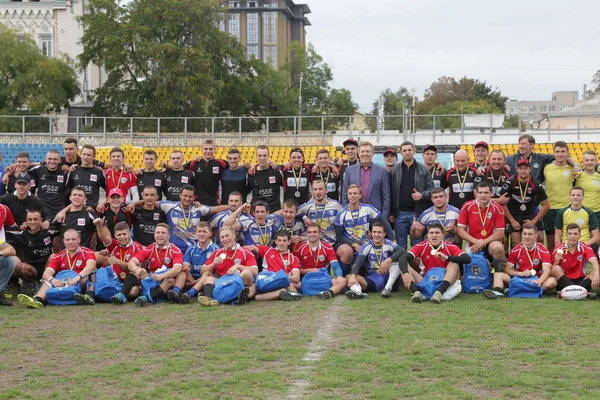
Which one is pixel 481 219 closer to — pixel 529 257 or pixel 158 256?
pixel 529 257

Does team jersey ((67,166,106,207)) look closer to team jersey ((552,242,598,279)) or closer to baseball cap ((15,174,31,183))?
baseball cap ((15,174,31,183))

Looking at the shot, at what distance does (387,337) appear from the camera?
6.65 m

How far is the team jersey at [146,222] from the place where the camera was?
9.81m

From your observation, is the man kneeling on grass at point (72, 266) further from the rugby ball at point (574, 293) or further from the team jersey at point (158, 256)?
the rugby ball at point (574, 293)

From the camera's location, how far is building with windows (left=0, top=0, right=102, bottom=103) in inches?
1780

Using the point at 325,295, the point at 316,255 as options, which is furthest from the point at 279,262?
the point at 325,295

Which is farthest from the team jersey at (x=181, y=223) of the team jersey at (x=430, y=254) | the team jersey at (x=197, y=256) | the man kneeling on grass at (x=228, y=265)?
the team jersey at (x=430, y=254)

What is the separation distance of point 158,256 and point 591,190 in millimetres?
5471

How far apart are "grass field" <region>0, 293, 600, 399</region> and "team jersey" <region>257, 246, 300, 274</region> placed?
2.15 ft

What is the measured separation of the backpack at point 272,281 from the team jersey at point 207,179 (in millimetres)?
2005

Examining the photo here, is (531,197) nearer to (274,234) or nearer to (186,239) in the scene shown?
(274,234)

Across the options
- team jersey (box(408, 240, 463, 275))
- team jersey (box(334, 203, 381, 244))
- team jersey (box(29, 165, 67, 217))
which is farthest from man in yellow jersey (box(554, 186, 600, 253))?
team jersey (box(29, 165, 67, 217))

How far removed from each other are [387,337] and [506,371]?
52.9 inches

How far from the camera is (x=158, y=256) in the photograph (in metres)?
9.09
